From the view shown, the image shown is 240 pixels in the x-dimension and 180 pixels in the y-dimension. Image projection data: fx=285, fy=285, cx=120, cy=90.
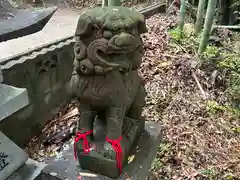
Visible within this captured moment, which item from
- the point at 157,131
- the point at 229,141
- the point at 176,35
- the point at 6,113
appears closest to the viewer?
the point at 6,113

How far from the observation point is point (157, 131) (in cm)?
261

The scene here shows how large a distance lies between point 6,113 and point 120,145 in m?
0.79

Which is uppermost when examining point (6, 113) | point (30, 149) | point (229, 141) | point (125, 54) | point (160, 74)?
point (125, 54)

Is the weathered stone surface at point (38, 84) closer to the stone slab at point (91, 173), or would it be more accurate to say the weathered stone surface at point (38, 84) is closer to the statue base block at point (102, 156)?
the stone slab at point (91, 173)

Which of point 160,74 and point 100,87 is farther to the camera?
point 160,74

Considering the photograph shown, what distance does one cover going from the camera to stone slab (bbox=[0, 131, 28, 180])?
185 centimetres

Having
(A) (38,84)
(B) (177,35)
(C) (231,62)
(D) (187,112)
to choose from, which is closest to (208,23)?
(C) (231,62)

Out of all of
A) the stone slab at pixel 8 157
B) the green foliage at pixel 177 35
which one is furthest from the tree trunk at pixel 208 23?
the stone slab at pixel 8 157

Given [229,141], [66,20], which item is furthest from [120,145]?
[66,20]

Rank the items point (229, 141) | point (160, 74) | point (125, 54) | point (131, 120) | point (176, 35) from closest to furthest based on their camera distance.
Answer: point (125, 54)
point (131, 120)
point (229, 141)
point (160, 74)
point (176, 35)

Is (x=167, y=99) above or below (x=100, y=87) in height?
below

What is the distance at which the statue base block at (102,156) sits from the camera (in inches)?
78.2

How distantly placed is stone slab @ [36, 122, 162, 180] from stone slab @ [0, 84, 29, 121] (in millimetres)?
660

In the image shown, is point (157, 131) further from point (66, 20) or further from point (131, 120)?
point (66, 20)
